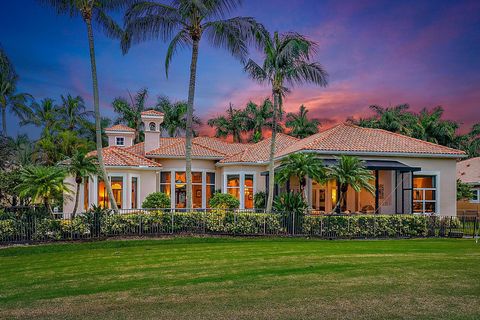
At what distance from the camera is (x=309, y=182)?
23984 mm

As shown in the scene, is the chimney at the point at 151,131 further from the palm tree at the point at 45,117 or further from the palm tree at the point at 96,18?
the palm tree at the point at 45,117

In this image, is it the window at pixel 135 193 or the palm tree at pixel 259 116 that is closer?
the window at pixel 135 193

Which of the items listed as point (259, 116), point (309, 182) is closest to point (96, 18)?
point (309, 182)

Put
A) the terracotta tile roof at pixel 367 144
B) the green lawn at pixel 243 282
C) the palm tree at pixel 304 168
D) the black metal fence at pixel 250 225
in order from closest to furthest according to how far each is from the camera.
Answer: the green lawn at pixel 243 282
the black metal fence at pixel 250 225
the palm tree at pixel 304 168
the terracotta tile roof at pixel 367 144

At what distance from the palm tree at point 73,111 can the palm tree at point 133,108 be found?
341 centimetres

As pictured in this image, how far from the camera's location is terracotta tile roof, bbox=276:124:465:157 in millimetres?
22922

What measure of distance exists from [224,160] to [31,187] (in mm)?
13895

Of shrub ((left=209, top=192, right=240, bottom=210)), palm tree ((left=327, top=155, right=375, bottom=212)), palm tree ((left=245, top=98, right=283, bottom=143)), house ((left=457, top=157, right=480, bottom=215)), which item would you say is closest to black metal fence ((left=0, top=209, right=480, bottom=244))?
palm tree ((left=327, top=155, right=375, bottom=212))

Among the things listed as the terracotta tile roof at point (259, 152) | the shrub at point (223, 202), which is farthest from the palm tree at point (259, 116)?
the shrub at point (223, 202)

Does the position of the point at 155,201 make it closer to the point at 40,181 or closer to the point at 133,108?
the point at 40,181

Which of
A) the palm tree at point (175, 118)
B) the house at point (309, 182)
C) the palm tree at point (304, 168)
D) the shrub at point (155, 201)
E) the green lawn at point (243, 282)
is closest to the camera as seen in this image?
the green lawn at point (243, 282)

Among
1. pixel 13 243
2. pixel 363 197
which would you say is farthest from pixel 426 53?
pixel 13 243

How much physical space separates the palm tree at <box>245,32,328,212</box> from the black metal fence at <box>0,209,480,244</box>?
1.45 m

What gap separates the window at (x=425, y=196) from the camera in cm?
2422
